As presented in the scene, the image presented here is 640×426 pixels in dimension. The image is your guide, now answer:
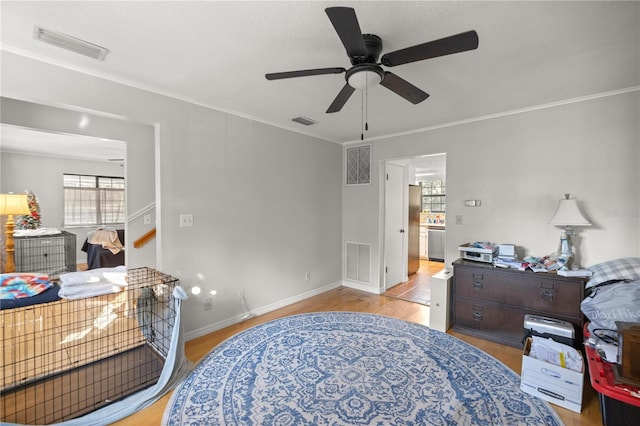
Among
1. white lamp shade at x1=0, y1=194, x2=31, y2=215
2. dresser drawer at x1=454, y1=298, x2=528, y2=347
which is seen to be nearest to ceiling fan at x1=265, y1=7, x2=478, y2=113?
dresser drawer at x1=454, y1=298, x2=528, y2=347

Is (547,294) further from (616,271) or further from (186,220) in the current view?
(186,220)

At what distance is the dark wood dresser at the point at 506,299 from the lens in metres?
2.52

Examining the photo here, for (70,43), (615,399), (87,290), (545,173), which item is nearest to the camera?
(615,399)

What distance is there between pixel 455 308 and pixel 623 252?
157cm

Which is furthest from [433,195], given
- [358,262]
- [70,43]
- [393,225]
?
[70,43]

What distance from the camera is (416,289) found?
15.2 feet

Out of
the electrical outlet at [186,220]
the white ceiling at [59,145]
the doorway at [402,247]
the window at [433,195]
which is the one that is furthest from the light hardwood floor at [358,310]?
the window at [433,195]

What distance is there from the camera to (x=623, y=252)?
2602 mm

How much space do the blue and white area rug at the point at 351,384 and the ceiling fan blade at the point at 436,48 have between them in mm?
2203

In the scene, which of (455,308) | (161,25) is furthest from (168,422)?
(455,308)

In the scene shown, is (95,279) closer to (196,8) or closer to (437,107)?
(196,8)

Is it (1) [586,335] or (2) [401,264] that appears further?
(2) [401,264]

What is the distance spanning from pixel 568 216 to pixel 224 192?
3.50m

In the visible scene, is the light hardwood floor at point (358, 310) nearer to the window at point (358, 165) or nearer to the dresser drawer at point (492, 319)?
the dresser drawer at point (492, 319)
